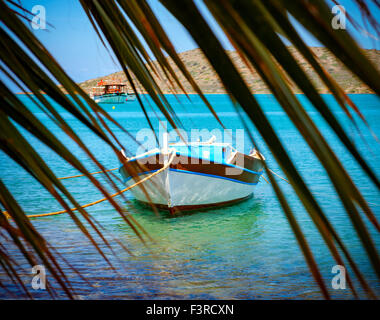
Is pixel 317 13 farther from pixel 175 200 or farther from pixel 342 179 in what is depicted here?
pixel 175 200

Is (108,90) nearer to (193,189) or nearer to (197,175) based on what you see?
(193,189)

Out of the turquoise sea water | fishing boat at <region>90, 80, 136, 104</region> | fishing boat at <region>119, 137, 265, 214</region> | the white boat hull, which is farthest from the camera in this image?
the white boat hull

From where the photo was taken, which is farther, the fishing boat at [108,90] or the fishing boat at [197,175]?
the fishing boat at [197,175]

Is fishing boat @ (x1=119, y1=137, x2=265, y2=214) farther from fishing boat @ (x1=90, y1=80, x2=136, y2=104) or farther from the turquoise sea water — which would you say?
fishing boat @ (x1=90, y1=80, x2=136, y2=104)

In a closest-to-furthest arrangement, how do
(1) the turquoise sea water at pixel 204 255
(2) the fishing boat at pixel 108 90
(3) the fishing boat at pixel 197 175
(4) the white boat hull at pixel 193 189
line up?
(2) the fishing boat at pixel 108 90
(1) the turquoise sea water at pixel 204 255
(3) the fishing boat at pixel 197 175
(4) the white boat hull at pixel 193 189

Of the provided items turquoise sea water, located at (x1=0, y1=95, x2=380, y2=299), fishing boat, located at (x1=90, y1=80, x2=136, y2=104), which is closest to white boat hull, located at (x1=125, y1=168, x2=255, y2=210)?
turquoise sea water, located at (x1=0, y1=95, x2=380, y2=299)

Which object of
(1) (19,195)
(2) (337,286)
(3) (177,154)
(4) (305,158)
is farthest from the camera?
(4) (305,158)

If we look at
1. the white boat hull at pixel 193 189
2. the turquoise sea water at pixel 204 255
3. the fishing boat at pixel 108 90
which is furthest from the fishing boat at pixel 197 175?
the fishing boat at pixel 108 90

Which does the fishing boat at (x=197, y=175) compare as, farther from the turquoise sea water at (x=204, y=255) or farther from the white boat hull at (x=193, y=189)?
the turquoise sea water at (x=204, y=255)

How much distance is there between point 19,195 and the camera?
41.4 feet

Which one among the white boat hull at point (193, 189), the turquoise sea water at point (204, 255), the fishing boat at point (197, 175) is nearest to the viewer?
the turquoise sea water at point (204, 255)

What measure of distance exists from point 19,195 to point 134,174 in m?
13.5

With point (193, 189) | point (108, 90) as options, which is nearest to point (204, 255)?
point (193, 189)
